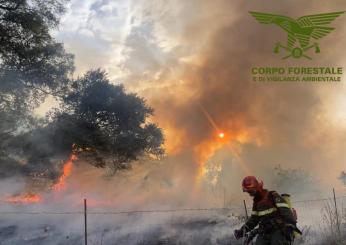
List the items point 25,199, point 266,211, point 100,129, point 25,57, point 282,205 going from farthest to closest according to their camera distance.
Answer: point 100,129
point 25,199
point 25,57
point 266,211
point 282,205

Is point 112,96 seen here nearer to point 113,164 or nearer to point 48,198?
point 113,164

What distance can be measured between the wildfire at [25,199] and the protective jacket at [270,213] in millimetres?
12849

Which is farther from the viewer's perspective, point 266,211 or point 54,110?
point 54,110

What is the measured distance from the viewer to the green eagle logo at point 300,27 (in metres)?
21.7

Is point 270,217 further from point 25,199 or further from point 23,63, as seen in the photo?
point 25,199

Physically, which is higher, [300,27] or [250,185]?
[300,27]

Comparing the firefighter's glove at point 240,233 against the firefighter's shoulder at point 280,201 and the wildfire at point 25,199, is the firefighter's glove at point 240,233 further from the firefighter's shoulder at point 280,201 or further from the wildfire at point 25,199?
the wildfire at point 25,199

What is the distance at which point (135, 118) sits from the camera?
2066cm

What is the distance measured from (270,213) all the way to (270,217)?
7 centimetres

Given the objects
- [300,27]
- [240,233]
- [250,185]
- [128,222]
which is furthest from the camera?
[300,27]

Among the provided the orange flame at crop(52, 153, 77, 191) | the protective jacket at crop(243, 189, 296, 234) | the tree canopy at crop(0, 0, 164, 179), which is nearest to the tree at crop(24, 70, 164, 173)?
the tree canopy at crop(0, 0, 164, 179)

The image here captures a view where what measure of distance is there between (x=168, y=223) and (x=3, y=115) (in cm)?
767

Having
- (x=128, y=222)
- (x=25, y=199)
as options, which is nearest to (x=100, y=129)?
(x=25, y=199)

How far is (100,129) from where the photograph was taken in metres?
19.1
